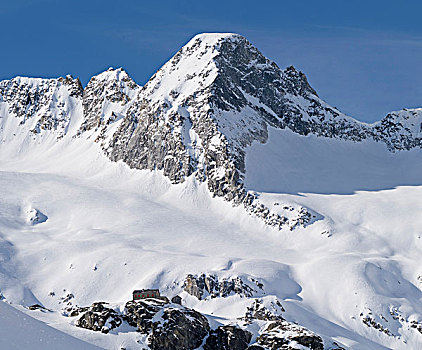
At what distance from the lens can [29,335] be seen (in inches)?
991

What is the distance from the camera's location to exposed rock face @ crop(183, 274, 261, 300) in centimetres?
11569

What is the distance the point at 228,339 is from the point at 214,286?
1970 inches

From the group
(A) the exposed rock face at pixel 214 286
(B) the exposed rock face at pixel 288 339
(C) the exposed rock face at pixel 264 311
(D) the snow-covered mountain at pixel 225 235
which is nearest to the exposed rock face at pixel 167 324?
(D) the snow-covered mountain at pixel 225 235

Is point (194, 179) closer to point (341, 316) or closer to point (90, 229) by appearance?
point (90, 229)

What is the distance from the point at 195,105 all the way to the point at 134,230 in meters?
56.1

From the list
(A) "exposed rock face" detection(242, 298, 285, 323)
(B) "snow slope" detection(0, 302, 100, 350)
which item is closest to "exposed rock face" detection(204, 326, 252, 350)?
(A) "exposed rock face" detection(242, 298, 285, 323)

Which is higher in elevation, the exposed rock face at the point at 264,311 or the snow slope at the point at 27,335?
the exposed rock face at the point at 264,311

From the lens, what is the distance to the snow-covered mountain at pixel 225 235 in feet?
362

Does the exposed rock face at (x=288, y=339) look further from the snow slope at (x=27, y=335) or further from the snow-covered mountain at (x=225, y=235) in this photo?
the snow slope at (x=27, y=335)

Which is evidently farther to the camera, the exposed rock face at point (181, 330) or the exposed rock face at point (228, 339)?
the exposed rock face at point (228, 339)

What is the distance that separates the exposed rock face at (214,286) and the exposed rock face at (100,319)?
50.1m

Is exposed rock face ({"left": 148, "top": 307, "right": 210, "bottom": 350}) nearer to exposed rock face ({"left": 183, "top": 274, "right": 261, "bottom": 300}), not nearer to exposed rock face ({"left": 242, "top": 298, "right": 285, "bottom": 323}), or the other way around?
exposed rock face ({"left": 242, "top": 298, "right": 285, "bottom": 323})

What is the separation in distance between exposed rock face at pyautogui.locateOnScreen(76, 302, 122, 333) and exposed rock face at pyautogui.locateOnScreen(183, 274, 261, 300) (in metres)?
50.1

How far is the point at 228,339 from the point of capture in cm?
6756
